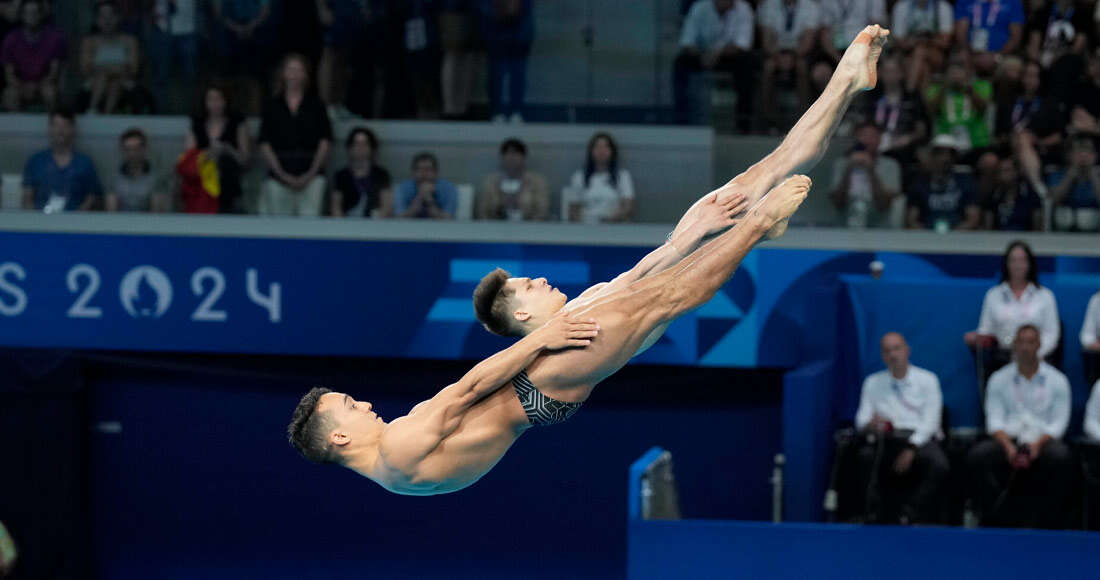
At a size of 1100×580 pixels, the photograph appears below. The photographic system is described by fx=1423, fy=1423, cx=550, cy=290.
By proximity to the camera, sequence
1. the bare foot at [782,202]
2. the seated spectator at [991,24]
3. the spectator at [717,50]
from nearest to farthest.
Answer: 1. the bare foot at [782,202]
2. the spectator at [717,50]
3. the seated spectator at [991,24]

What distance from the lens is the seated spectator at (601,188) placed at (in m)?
8.78

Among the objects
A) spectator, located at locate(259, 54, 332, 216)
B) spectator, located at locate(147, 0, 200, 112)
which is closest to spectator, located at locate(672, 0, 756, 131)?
spectator, located at locate(259, 54, 332, 216)

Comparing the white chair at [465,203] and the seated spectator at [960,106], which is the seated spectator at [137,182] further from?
the seated spectator at [960,106]

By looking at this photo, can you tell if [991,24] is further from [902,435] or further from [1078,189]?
[902,435]

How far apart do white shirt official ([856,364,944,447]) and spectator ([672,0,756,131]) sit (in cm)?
178

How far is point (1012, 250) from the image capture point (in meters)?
8.44

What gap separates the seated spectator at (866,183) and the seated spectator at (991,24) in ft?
5.01

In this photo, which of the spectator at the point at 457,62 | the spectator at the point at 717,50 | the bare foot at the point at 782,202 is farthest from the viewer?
the spectator at the point at 457,62

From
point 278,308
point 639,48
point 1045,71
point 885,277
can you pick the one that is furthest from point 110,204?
point 1045,71

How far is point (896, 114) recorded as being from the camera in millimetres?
8859

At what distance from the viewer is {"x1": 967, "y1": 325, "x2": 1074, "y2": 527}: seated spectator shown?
8.09 meters

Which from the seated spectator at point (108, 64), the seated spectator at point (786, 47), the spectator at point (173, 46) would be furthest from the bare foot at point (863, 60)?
the seated spectator at point (108, 64)

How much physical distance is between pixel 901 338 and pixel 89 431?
17.9ft

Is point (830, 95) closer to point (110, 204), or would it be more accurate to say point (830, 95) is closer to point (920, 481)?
point (920, 481)
